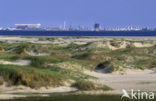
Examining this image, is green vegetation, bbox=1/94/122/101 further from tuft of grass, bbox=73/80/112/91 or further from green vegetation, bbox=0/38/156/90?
green vegetation, bbox=0/38/156/90

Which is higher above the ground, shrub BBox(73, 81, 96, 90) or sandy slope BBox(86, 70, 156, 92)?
shrub BBox(73, 81, 96, 90)

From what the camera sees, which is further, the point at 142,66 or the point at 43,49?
the point at 43,49

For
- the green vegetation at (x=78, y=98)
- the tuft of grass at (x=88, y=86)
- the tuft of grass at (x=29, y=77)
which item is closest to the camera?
the green vegetation at (x=78, y=98)

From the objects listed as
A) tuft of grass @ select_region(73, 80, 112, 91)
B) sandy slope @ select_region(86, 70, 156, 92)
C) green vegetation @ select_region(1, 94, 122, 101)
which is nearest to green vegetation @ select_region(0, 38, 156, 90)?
tuft of grass @ select_region(73, 80, 112, 91)

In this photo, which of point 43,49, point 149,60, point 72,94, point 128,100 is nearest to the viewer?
point 128,100

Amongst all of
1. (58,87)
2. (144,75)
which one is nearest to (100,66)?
(144,75)

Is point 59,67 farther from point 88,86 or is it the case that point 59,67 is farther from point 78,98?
point 78,98

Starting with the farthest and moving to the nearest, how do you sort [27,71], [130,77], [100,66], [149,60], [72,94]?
1. [149,60]
2. [100,66]
3. [130,77]
4. [27,71]
5. [72,94]

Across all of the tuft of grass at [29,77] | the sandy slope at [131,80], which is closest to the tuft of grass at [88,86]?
the sandy slope at [131,80]

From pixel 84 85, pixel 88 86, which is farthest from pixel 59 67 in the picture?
pixel 88 86

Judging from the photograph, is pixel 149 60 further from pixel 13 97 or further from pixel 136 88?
pixel 13 97

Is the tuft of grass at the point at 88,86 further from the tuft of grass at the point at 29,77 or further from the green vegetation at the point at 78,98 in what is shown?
the green vegetation at the point at 78,98
